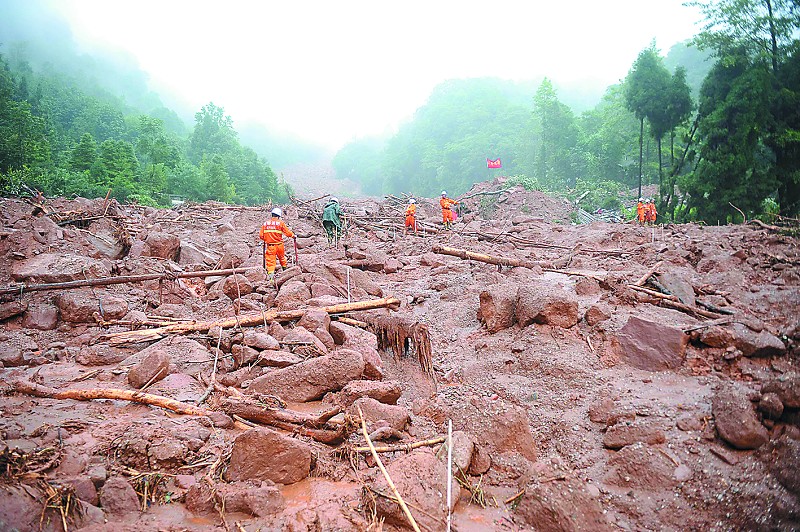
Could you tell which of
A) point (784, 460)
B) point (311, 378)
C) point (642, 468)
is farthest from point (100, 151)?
point (784, 460)

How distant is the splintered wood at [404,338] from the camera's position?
5406 millimetres

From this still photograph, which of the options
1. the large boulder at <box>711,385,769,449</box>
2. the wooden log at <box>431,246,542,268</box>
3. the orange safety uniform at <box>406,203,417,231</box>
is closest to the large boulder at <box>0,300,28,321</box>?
the wooden log at <box>431,246,542,268</box>

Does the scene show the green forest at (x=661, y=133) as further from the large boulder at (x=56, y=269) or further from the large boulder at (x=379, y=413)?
the large boulder at (x=56, y=269)

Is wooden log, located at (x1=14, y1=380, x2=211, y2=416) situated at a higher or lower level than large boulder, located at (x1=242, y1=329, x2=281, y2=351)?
lower

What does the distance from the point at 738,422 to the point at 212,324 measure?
18.8ft

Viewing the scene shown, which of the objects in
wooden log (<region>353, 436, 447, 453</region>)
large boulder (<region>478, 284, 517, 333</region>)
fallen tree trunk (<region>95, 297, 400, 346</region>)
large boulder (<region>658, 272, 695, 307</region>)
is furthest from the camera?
large boulder (<region>478, 284, 517, 333</region>)

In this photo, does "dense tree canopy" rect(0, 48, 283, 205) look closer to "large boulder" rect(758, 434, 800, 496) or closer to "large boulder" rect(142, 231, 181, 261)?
"large boulder" rect(142, 231, 181, 261)

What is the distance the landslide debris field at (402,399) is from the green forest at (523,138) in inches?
112

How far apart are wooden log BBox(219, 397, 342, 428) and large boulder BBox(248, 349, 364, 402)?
548mm

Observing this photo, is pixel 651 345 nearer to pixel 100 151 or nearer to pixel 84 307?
pixel 84 307

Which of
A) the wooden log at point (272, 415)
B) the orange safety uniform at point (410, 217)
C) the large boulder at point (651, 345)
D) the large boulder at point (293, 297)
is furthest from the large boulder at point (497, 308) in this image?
the orange safety uniform at point (410, 217)

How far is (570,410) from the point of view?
411cm

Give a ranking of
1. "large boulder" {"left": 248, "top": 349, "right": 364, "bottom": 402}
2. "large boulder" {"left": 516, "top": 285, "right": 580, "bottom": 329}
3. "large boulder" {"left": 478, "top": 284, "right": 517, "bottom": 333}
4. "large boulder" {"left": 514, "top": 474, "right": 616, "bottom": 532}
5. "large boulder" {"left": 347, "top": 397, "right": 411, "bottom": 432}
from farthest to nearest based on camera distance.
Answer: "large boulder" {"left": 478, "top": 284, "right": 517, "bottom": 333}
"large boulder" {"left": 516, "top": 285, "right": 580, "bottom": 329}
"large boulder" {"left": 248, "top": 349, "right": 364, "bottom": 402}
"large boulder" {"left": 347, "top": 397, "right": 411, "bottom": 432}
"large boulder" {"left": 514, "top": 474, "right": 616, "bottom": 532}

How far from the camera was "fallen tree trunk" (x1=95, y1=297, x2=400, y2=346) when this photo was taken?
5.35 metres
